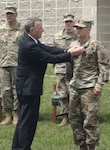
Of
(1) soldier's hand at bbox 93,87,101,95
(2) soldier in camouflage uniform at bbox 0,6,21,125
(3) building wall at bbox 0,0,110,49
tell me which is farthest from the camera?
(3) building wall at bbox 0,0,110,49

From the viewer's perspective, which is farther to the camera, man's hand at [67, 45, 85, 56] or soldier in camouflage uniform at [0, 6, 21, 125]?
soldier in camouflage uniform at [0, 6, 21, 125]

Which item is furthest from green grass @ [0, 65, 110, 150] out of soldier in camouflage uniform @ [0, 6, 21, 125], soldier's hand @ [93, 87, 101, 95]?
soldier's hand @ [93, 87, 101, 95]

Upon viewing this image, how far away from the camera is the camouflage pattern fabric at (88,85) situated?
759cm

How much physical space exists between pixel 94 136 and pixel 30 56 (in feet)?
4.64

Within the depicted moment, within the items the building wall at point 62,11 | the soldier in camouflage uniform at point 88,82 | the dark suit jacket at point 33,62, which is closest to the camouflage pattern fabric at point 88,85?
the soldier in camouflage uniform at point 88,82

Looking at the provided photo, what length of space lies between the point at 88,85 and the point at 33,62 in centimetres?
83

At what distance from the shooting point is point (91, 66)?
7.65 metres

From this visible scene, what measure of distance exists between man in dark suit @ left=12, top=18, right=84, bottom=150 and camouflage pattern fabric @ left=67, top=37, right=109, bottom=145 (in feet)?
0.97

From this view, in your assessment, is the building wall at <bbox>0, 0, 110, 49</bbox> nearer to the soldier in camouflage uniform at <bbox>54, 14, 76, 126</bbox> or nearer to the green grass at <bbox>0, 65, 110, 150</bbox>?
the green grass at <bbox>0, 65, 110, 150</bbox>

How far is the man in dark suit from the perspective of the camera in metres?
7.38

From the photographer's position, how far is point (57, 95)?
10398 mm

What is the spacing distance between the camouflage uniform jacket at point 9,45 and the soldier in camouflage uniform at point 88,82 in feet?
8.38

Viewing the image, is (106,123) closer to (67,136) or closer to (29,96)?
(67,136)

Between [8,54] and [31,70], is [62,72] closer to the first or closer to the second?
[8,54]
